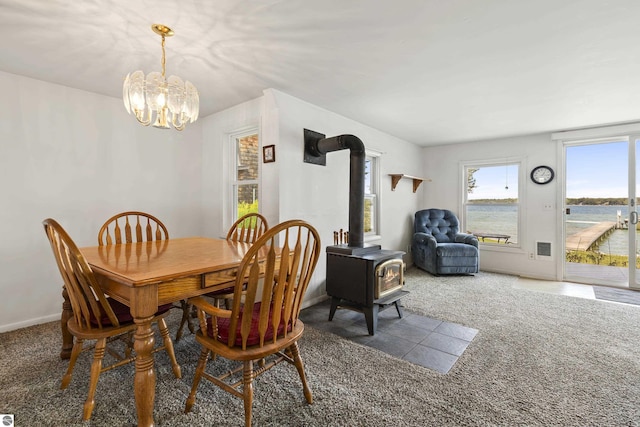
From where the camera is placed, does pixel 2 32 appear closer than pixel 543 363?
Yes

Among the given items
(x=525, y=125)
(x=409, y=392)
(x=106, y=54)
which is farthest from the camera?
(x=525, y=125)

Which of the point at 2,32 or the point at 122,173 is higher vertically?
the point at 2,32

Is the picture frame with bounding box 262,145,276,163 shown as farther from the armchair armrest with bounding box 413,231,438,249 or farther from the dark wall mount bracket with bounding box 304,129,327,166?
the armchair armrest with bounding box 413,231,438,249

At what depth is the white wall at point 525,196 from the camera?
14.7 feet

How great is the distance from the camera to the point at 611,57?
2.21m

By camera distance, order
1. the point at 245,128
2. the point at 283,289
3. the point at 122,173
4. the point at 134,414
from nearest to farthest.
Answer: the point at 283,289, the point at 134,414, the point at 122,173, the point at 245,128

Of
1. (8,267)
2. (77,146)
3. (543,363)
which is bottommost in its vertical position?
(543,363)

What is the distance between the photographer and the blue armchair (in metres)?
→ 4.47

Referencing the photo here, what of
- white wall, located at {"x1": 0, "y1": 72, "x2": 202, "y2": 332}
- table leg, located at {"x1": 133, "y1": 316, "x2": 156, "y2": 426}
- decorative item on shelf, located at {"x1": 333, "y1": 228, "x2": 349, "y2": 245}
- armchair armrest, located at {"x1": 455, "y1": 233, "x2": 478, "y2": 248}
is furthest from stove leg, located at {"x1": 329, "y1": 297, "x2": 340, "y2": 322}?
armchair armrest, located at {"x1": 455, "y1": 233, "x2": 478, "y2": 248}

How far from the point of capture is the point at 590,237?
14.4 feet

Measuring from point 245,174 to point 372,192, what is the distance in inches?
75.6

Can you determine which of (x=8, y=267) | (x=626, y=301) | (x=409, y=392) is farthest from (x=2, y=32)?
(x=626, y=301)

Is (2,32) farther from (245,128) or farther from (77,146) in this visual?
(245,128)

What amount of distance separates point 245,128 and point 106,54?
1.40 m
